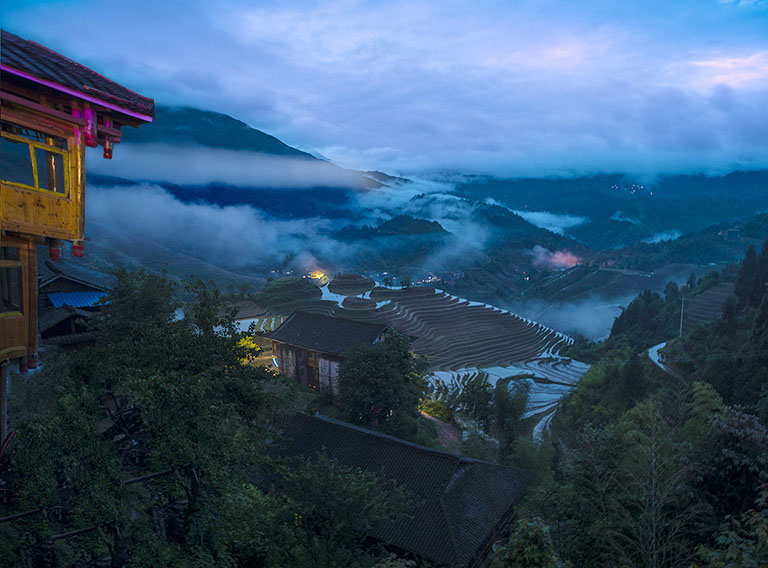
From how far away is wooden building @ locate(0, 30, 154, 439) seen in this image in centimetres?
450

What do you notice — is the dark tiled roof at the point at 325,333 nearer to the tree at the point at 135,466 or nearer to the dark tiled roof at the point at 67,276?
the dark tiled roof at the point at 67,276

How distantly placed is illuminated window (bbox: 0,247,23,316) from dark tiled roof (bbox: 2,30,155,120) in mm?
2196

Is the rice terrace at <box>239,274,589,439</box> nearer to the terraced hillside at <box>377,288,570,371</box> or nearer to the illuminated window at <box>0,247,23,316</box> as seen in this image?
the terraced hillside at <box>377,288,570,371</box>

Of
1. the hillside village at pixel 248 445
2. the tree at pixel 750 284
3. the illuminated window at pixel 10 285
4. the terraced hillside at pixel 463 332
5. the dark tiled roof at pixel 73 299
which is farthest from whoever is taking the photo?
the terraced hillside at pixel 463 332

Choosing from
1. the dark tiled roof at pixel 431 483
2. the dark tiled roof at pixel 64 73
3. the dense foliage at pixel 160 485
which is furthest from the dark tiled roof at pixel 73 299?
the dark tiled roof at pixel 64 73

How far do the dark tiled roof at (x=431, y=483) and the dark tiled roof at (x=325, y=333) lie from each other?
33.3 feet

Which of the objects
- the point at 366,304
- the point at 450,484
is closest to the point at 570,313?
the point at 366,304

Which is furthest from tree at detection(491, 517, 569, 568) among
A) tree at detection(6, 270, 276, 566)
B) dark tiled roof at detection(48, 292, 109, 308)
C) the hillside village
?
dark tiled roof at detection(48, 292, 109, 308)

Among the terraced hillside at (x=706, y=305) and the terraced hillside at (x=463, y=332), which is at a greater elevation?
the terraced hillside at (x=706, y=305)

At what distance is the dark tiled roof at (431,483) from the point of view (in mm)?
12438

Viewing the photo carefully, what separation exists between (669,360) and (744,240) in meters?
104

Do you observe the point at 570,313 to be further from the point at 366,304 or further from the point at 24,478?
the point at 24,478

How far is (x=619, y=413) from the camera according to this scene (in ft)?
91.8

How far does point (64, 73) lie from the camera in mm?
4781
